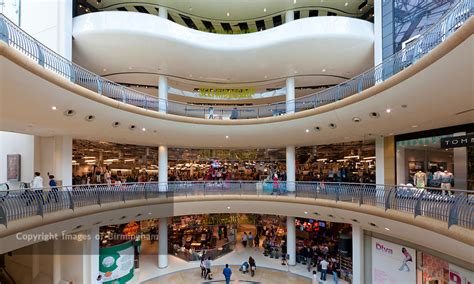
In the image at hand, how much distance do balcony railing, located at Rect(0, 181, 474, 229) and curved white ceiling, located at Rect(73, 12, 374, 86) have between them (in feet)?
23.8

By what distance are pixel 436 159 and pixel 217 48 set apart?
478 inches

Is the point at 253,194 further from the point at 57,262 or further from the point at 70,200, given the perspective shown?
the point at 57,262

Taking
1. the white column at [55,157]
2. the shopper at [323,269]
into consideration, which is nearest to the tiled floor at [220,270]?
the shopper at [323,269]

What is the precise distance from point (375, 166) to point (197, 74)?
12316 mm

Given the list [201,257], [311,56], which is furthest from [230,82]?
[201,257]

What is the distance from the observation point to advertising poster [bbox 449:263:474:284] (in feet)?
29.7

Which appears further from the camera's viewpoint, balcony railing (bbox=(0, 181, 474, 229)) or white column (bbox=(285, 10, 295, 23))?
white column (bbox=(285, 10, 295, 23))

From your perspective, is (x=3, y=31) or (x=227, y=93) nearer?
(x=3, y=31)

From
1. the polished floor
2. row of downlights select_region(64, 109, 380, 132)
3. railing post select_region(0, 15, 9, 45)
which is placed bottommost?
the polished floor

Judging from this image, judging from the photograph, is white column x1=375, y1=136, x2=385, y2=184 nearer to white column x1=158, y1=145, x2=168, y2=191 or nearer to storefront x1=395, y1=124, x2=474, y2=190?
storefront x1=395, y1=124, x2=474, y2=190

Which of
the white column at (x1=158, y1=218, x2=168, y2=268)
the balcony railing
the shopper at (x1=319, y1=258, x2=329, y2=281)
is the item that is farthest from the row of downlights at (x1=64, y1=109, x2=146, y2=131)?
the shopper at (x1=319, y1=258, x2=329, y2=281)

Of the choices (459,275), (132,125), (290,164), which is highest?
(132,125)

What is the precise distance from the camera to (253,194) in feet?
54.6

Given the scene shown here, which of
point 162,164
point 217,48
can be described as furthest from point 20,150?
point 217,48
